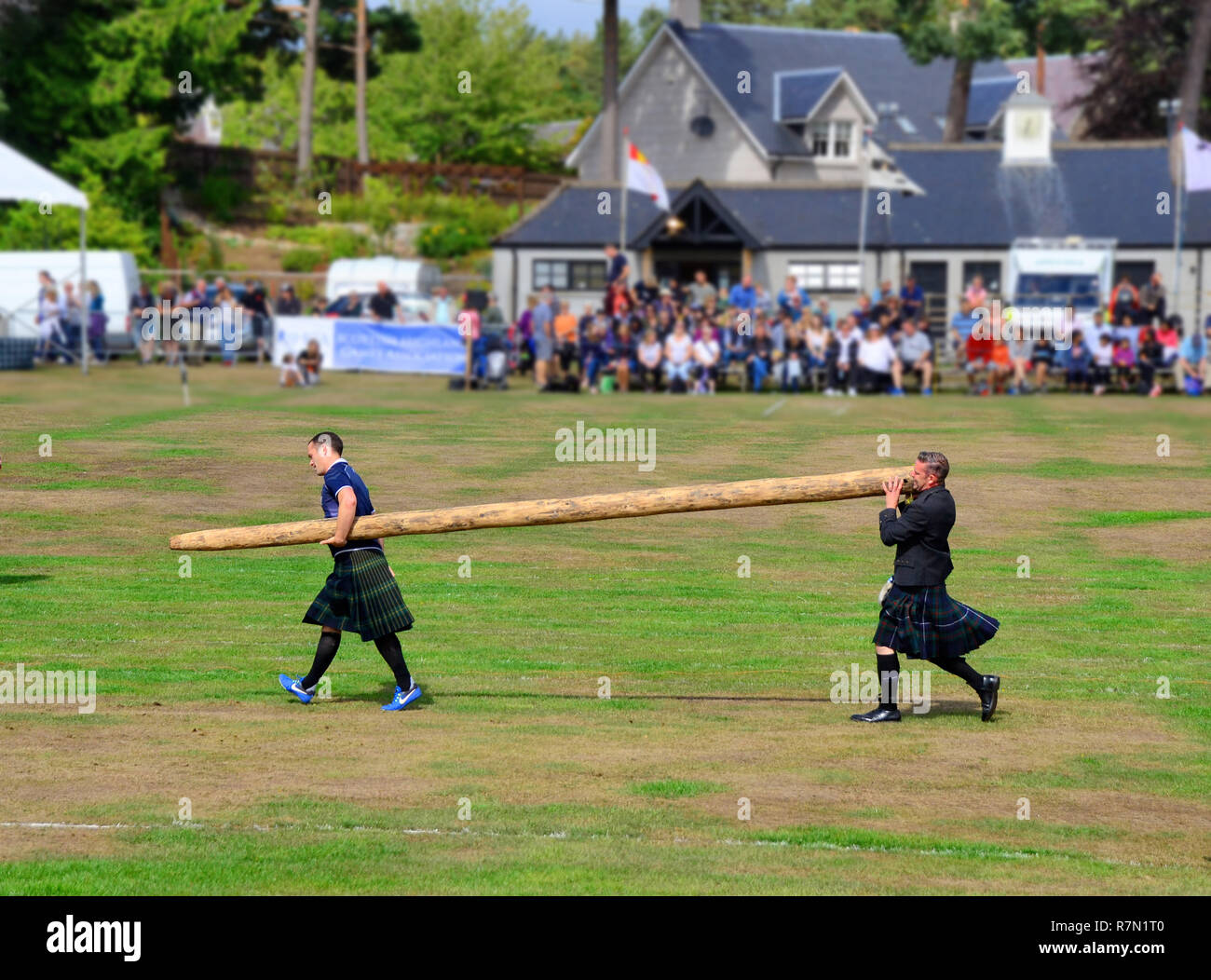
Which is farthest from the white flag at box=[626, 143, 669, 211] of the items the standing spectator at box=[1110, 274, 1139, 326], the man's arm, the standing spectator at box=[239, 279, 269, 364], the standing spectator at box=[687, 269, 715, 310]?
the man's arm

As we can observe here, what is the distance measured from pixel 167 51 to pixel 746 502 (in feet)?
153

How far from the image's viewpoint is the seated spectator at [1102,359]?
32.6 m

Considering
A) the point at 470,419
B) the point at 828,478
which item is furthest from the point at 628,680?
the point at 470,419

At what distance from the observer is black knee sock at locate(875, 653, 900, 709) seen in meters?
11.4

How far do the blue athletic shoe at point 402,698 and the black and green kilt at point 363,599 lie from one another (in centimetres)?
48

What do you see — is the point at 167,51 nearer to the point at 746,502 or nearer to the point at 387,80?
the point at 387,80

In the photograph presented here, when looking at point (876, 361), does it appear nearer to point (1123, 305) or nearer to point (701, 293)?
point (1123, 305)

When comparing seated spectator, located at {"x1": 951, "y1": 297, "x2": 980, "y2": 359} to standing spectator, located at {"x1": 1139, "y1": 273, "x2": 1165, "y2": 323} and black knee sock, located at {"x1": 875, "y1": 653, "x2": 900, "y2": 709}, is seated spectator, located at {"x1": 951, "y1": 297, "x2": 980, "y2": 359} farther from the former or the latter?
black knee sock, located at {"x1": 875, "y1": 653, "x2": 900, "y2": 709}

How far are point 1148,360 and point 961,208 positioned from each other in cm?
1755

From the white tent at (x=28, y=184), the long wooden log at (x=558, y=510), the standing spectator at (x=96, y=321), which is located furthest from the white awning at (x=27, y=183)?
the long wooden log at (x=558, y=510)

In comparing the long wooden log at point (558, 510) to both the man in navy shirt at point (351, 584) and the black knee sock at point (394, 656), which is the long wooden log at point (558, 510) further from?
the black knee sock at point (394, 656)

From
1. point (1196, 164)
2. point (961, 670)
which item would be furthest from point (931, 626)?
point (1196, 164)

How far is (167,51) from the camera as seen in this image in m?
53.2
